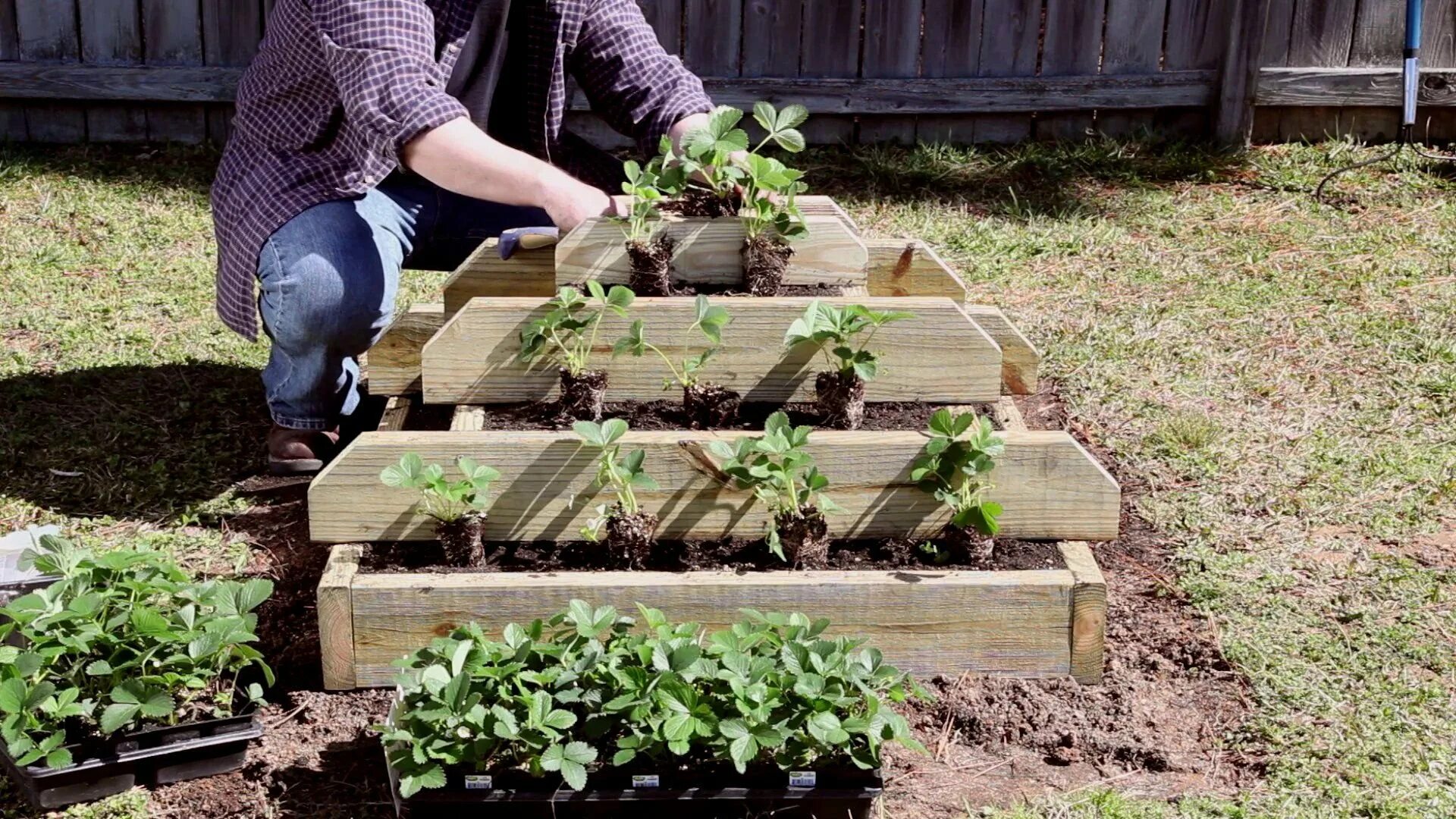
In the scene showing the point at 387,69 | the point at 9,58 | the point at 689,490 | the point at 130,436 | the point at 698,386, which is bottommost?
the point at 130,436

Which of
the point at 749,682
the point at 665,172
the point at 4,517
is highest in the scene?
the point at 665,172

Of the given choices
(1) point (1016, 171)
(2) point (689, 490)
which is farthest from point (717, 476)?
(1) point (1016, 171)

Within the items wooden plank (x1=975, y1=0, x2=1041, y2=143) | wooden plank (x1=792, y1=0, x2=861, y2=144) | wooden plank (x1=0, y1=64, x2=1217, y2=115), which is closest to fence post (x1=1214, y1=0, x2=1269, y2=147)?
wooden plank (x1=0, y1=64, x2=1217, y2=115)

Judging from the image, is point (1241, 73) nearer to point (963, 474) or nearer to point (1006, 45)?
point (1006, 45)

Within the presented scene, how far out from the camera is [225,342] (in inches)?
167

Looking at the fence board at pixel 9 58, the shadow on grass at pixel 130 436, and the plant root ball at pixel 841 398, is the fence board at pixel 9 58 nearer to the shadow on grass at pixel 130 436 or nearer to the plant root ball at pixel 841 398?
the shadow on grass at pixel 130 436

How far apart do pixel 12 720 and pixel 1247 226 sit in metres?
4.51

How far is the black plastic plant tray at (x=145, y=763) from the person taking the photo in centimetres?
213

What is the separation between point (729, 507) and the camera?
8.40ft

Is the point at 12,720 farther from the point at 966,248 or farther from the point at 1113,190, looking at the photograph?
the point at 1113,190

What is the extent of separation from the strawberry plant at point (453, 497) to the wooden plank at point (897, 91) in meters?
3.73

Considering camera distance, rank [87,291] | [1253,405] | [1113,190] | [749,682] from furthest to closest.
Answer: [1113,190] < [87,291] < [1253,405] < [749,682]

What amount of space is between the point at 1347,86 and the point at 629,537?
15.1 ft

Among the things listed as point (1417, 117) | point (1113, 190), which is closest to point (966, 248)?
point (1113, 190)
